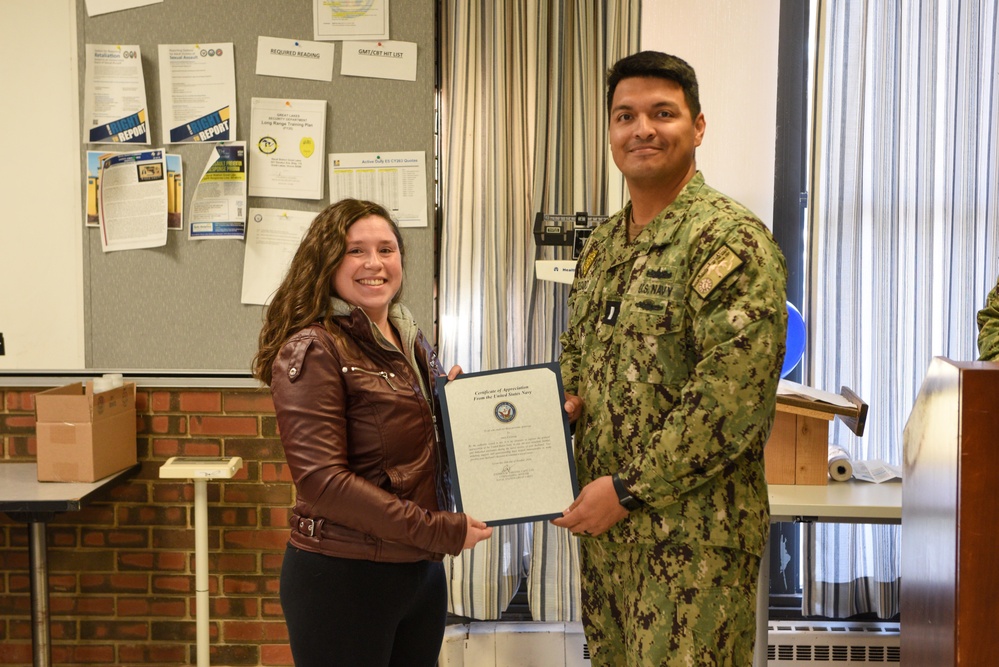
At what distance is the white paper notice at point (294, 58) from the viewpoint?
2.93 m

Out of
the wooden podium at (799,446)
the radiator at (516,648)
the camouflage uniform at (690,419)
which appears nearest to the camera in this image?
the camouflage uniform at (690,419)

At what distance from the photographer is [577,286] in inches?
75.9

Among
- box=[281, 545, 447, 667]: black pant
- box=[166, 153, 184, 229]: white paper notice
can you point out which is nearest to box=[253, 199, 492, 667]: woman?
box=[281, 545, 447, 667]: black pant

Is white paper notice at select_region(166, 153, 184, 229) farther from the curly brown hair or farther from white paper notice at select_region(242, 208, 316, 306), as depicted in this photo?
the curly brown hair

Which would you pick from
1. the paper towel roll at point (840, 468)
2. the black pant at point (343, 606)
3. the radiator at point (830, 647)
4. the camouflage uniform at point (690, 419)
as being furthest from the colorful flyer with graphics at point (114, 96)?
the radiator at point (830, 647)

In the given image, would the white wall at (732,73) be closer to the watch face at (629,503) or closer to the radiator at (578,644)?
the radiator at (578,644)

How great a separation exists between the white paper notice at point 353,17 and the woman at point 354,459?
132 centimetres

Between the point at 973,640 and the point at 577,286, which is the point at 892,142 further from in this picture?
the point at 973,640

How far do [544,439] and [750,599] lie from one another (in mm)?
505

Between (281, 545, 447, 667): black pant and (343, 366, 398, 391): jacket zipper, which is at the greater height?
(343, 366, 398, 391): jacket zipper

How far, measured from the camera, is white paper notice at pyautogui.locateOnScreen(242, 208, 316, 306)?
296 cm

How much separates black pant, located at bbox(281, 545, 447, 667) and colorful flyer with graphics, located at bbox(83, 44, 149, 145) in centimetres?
185

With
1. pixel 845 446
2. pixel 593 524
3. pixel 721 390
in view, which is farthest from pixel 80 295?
pixel 845 446

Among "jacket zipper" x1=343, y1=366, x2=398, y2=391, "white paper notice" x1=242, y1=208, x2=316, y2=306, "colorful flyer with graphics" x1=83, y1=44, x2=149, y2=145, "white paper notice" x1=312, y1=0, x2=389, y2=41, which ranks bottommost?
"jacket zipper" x1=343, y1=366, x2=398, y2=391
